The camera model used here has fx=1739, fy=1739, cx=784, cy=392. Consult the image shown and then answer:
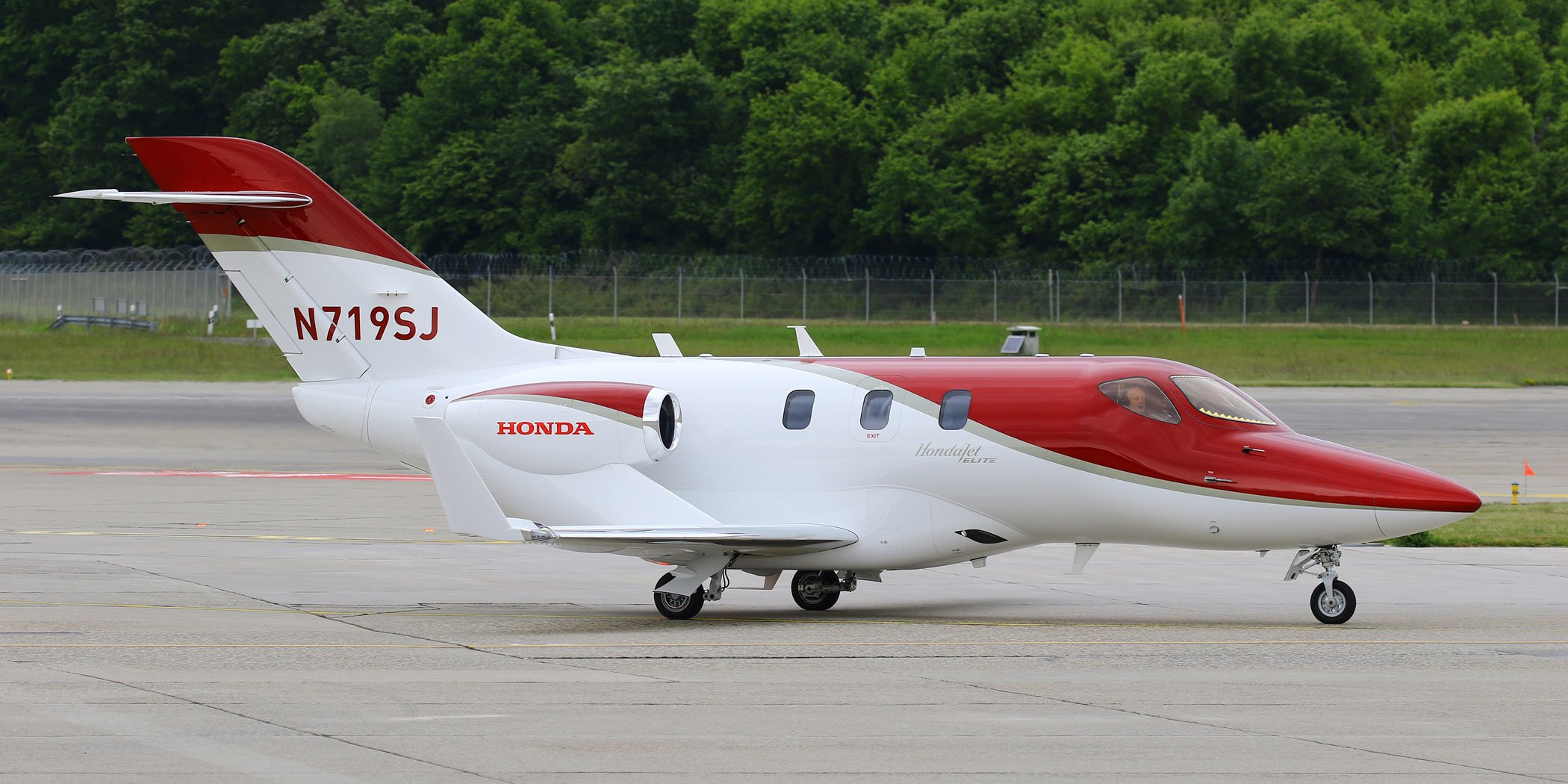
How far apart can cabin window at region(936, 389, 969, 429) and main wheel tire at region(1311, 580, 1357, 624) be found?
3.65 m

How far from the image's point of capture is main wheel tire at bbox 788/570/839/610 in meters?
17.6

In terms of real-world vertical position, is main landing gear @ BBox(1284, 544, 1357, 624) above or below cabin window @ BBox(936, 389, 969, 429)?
below

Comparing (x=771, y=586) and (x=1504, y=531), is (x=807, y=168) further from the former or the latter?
(x=771, y=586)

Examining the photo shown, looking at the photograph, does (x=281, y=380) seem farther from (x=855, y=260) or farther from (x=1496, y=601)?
(x=1496, y=601)

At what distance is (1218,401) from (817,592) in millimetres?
4389

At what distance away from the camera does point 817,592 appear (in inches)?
693

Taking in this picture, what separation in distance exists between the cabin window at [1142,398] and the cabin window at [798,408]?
9.40 feet

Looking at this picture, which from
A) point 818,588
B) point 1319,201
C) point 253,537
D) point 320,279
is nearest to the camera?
point 818,588

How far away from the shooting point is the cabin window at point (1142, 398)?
16.5m

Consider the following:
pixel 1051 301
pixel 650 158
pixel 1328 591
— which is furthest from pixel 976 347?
pixel 1328 591

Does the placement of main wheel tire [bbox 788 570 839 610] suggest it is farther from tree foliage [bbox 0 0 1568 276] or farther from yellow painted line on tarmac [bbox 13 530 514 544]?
tree foliage [bbox 0 0 1568 276]

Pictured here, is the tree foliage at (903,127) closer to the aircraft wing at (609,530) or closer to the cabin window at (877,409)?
the cabin window at (877,409)

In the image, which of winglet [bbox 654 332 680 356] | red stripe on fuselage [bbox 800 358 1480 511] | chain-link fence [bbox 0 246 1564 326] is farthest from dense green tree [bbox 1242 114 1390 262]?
red stripe on fuselage [bbox 800 358 1480 511]

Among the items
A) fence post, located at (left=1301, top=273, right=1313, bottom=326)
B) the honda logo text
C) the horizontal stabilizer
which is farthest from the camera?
fence post, located at (left=1301, top=273, right=1313, bottom=326)
